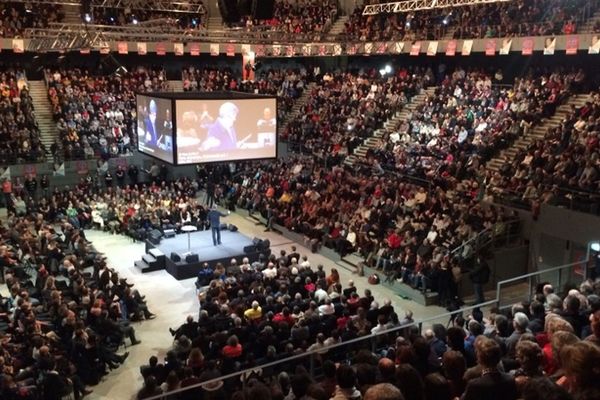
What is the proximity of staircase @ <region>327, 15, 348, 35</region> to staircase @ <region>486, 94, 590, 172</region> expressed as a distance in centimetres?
1347

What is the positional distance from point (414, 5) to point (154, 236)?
44.9 feet

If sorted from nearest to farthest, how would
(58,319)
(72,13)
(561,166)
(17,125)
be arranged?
(58,319)
(561,166)
(17,125)
(72,13)

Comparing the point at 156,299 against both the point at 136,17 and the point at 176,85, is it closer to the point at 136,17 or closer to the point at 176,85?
the point at 176,85

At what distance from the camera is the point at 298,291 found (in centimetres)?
1306

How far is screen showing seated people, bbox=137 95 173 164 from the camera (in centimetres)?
1631

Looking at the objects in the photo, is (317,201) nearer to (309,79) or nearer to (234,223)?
(234,223)

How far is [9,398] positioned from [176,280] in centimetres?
796

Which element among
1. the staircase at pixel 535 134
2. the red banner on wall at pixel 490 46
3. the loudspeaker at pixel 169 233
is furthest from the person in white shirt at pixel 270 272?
the red banner on wall at pixel 490 46

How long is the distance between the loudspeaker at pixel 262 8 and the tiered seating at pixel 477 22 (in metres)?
12.6

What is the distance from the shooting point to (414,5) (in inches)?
955

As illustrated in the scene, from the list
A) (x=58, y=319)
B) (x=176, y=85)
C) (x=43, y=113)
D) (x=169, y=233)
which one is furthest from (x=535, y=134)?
(x=43, y=113)

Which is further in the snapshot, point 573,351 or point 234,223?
point 234,223

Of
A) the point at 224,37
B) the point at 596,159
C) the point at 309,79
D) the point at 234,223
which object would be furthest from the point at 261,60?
the point at 596,159

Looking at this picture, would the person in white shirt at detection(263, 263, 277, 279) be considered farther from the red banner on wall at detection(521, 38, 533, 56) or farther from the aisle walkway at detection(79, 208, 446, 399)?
the red banner on wall at detection(521, 38, 533, 56)
